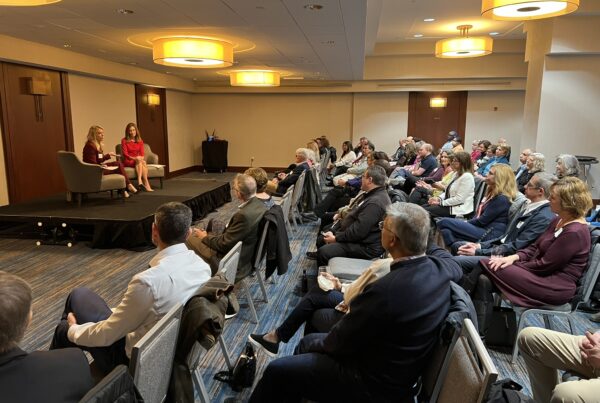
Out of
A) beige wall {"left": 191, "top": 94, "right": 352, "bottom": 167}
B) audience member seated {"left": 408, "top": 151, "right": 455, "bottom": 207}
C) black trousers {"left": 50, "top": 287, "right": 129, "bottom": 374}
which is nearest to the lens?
black trousers {"left": 50, "top": 287, "right": 129, "bottom": 374}

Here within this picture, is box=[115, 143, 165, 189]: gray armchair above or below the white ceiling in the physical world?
below

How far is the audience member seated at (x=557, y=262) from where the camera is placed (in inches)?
106

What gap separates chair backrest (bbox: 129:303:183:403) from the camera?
4.79 feet

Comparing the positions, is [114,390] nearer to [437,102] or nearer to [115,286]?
[115,286]

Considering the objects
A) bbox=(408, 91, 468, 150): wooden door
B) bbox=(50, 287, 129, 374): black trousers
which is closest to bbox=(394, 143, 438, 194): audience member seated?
bbox=(50, 287, 129, 374): black trousers

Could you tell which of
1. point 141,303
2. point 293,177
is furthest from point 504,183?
point 141,303

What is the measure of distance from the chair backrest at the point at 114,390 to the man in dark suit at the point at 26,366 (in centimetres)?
12

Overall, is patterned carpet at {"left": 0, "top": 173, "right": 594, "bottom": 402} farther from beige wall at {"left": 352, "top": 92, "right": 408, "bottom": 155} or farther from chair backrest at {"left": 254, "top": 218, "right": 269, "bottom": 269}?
beige wall at {"left": 352, "top": 92, "right": 408, "bottom": 155}

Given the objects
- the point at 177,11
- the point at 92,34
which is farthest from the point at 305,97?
the point at 177,11

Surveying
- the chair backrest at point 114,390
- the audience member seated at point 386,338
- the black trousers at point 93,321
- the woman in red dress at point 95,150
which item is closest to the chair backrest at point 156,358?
the chair backrest at point 114,390

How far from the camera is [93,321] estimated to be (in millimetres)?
2166

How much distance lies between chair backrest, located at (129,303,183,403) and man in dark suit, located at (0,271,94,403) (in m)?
0.16

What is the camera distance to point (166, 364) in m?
1.74

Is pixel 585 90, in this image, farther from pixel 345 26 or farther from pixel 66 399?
pixel 66 399
